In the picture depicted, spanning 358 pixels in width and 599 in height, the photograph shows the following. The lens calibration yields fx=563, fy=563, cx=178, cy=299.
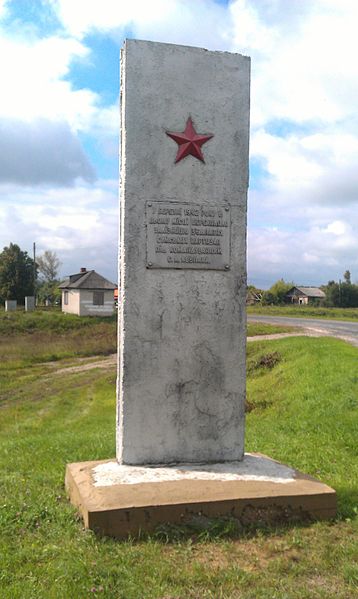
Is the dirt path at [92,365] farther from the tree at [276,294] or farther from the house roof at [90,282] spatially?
the tree at [276,294]

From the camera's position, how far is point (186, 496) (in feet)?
12.2

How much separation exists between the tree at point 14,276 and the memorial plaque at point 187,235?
46.0 metres

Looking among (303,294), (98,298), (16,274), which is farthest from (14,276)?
(303,294)

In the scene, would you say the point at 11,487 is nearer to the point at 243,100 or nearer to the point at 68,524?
the point at 68,524

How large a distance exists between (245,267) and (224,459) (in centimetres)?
156

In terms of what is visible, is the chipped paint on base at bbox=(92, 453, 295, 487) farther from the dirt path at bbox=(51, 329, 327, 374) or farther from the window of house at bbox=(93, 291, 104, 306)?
the window of house at bbox=(93, 291, 104, 306)

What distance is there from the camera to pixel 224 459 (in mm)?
4520

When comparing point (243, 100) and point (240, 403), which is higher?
point (243, 100)

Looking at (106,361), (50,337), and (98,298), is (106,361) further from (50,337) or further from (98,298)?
(98,298)

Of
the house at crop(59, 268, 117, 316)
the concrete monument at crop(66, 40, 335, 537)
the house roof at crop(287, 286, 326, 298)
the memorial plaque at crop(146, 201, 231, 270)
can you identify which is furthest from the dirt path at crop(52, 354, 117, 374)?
the house roof at crop(287, 286, 326, 298)

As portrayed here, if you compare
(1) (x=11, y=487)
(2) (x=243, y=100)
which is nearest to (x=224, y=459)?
(1) (x=11, y=487)

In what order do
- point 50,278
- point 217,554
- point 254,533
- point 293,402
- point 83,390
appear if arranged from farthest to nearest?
point 50,278
point 83,390
point 293,402
point 254,533
point 217,554

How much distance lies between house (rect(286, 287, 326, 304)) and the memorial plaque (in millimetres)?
67577

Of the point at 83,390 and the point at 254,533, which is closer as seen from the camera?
the point at 254,533
